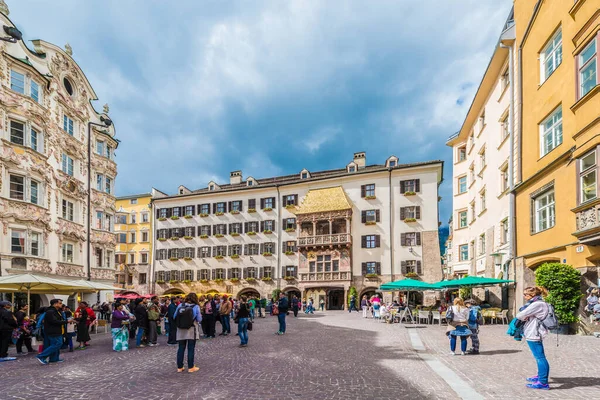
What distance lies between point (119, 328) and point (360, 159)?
38.9 meters

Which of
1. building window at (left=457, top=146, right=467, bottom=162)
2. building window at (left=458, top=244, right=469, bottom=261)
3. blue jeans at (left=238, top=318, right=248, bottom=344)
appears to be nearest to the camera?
blue jeans at (left=238, top=318, right=248, bottom=344)

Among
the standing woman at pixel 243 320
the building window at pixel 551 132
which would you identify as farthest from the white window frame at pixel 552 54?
the standing woman at pixel 243 320

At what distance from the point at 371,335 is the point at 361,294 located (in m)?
26.0

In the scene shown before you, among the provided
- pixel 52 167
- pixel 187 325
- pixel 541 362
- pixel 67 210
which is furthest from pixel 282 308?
pixel 67 210

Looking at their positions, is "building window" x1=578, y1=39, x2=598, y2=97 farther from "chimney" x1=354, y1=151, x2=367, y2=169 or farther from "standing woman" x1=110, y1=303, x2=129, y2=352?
"chimney" x1=354, y1=151, x2=367, y2=169

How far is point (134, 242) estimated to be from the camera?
55.0 meters

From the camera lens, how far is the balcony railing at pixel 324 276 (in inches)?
1695

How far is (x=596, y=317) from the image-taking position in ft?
45.5

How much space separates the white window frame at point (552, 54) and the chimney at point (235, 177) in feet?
135

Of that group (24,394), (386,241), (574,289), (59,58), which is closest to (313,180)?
(386,241)

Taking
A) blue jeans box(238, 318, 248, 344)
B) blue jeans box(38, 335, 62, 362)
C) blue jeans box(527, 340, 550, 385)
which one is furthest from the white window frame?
blue jeans box(38, 335, 62, 362)

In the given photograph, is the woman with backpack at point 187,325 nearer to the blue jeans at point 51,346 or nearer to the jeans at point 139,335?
the blue jeans at point 51,346

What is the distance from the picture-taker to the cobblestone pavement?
7.58 metres

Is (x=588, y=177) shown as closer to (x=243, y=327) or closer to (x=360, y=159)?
(x=243, y=327)
